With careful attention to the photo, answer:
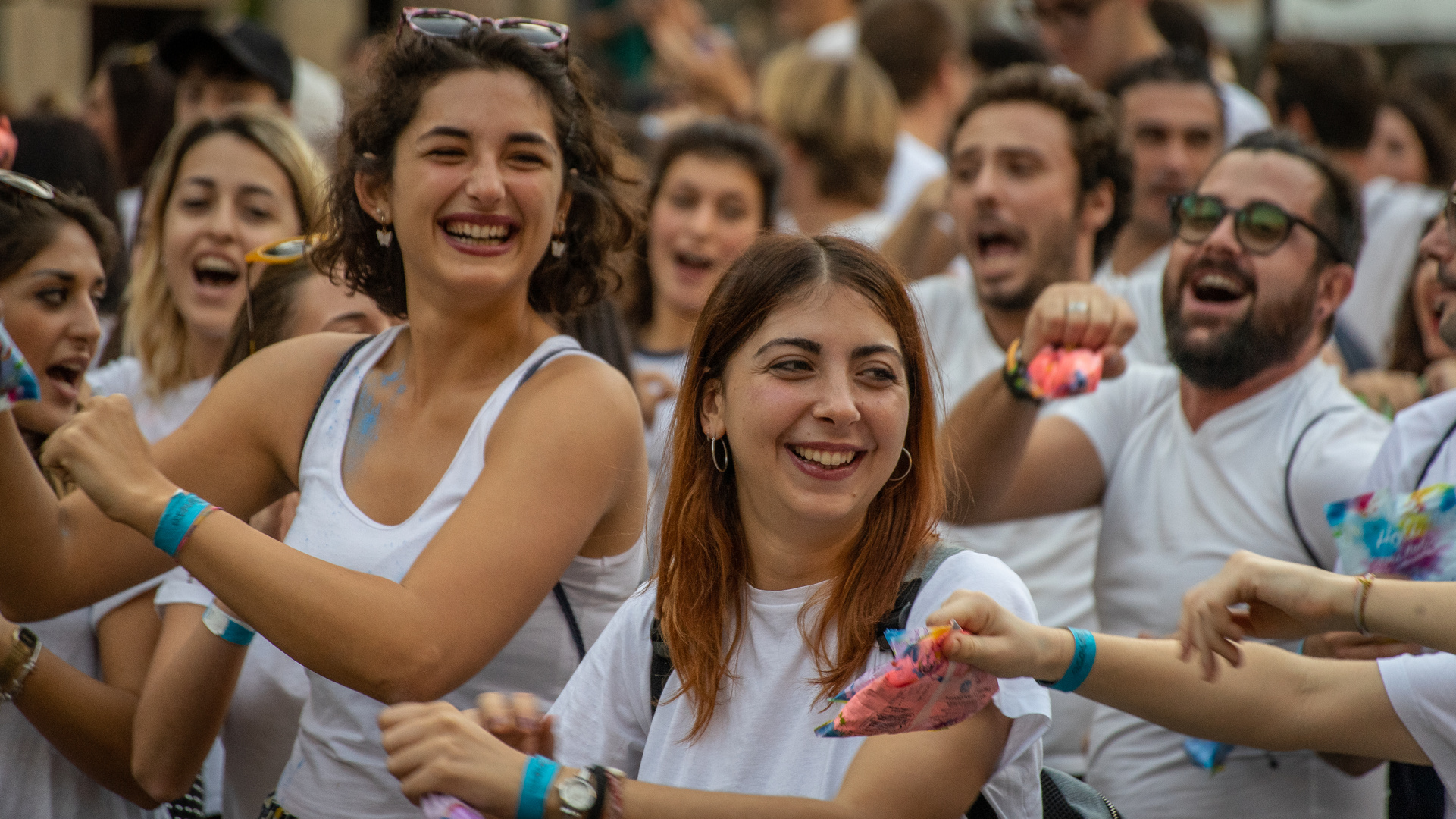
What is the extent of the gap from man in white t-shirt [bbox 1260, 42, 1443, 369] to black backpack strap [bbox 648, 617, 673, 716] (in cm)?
401

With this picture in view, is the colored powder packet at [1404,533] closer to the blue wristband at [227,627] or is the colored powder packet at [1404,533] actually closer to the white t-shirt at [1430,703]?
the white t-shirt at [1430,703]

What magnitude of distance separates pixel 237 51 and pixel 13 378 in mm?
3474

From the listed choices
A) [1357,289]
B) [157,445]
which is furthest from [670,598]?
[1357,289]

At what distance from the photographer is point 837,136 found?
594 cm

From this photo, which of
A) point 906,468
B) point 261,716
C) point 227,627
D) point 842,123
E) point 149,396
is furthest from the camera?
point 842,123

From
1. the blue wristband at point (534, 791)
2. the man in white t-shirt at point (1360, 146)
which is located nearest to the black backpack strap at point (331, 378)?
the blue wristband at point (534, 791)

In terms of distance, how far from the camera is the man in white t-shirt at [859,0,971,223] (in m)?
7.10

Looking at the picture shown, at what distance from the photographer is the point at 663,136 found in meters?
5.37

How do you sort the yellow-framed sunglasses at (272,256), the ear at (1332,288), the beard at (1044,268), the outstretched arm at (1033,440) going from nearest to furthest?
the outstretched arm at (1033,440)
the yellow-framed sunglasses at (272,256)
the ear at (1332,288)
the beard at (1044,268)

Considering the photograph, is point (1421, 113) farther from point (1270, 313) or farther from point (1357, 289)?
point (1270, 313)

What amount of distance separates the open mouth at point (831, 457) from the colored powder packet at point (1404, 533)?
97 cm

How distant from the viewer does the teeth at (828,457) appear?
2.35 m

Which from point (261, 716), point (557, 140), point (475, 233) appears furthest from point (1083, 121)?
point (261, 716)

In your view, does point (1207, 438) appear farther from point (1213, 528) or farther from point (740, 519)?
point (740, 519)
